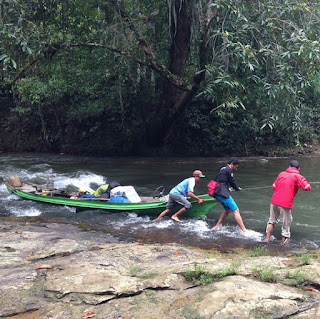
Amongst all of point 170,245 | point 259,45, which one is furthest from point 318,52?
point 170,245

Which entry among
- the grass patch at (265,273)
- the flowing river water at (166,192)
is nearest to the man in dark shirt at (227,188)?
the flowing river water at (166,192)

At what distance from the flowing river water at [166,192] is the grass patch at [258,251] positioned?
327 millimetres

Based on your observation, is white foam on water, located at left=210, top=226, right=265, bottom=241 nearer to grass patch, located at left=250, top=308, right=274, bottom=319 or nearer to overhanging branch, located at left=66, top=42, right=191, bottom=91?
grass patch, located at left=250, top=308, right=274, bottom=319

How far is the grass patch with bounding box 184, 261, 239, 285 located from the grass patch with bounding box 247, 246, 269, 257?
172 centimetres

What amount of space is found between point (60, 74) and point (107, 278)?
500 inches

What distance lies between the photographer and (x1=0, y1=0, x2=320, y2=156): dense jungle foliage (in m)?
11.5

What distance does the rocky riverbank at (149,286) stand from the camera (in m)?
4.20

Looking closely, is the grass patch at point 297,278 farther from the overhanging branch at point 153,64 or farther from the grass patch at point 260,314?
the overhanging branch at point 153,64

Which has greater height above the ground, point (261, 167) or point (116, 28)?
point (116, 28)

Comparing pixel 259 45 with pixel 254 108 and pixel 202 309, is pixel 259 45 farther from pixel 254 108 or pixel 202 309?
pixel 202 309

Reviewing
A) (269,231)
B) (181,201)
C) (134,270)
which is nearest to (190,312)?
(134,270)

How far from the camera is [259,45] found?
40.1ft

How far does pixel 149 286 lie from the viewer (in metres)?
4.83

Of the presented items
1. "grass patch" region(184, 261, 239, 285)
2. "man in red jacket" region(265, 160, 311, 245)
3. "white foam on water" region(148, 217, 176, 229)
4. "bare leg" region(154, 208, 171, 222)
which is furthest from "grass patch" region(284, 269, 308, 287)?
"bare leg" region(154, 208, 171, 222)
